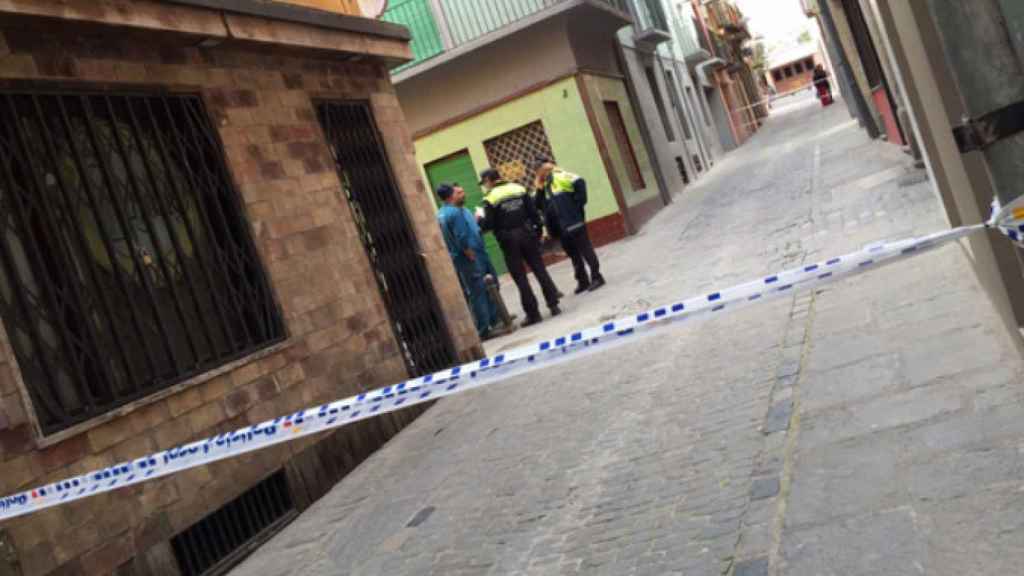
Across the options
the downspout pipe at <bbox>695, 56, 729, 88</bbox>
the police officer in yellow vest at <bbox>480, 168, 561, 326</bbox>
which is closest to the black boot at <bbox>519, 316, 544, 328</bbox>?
the police officer in yellow vest at <bbox>480, 168, 561, 326</bbox>

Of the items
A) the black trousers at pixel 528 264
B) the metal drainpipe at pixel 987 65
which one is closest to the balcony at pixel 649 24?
the black trousers at pixel 528 264

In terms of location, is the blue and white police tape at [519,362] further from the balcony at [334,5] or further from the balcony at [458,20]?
the balcony at [458,20]

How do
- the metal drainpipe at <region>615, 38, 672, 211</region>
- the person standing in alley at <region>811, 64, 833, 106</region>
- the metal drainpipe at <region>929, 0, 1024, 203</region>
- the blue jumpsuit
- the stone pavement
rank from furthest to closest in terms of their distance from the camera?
the person standing in alley at <region>811, 64, 833, 106</region>
the metal drainpipe at <region>615, 38, 672, 211</region>
the blue jumpsuit
the stone pavement
the metal drainpipe at <region>929, 0, 1024, 203</region>

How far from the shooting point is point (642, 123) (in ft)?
82.1

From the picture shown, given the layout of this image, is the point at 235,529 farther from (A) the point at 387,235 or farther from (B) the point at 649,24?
(B) the point at 649,24

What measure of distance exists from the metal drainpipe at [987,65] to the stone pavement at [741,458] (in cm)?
115

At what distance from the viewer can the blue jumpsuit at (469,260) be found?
12617 millimetres

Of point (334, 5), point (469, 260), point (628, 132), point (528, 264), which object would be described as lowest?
point (528, 264)

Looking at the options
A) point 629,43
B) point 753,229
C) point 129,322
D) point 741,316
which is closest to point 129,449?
point 129,322

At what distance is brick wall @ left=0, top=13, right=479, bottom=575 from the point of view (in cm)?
530

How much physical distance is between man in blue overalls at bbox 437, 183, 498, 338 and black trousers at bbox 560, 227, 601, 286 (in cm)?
114

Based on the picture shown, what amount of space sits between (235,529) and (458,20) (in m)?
14.3

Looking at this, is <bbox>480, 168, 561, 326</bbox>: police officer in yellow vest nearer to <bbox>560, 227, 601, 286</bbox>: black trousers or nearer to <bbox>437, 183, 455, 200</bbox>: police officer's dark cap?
<bbox>437, 183, 455, 200</bbox>: police officer's dark cap

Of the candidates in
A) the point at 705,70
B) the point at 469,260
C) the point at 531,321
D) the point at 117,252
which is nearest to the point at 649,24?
the point at 705,70
